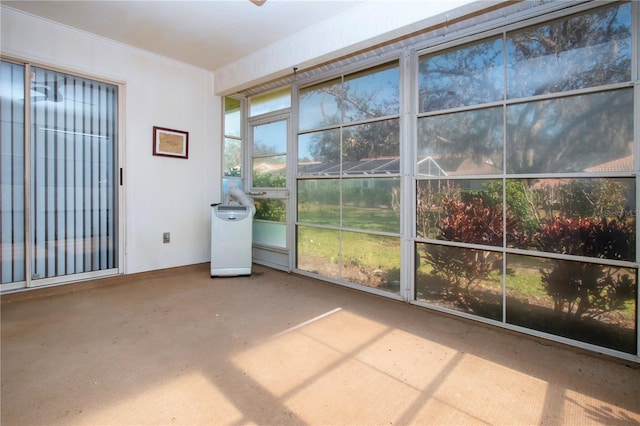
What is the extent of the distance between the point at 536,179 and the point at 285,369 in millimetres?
2287

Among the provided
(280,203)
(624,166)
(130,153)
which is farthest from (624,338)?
(130,153)

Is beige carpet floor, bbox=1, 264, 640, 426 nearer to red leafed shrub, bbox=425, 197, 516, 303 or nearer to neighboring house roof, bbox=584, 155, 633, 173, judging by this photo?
red leafed shrub, bbox=425, 197, 516, 303

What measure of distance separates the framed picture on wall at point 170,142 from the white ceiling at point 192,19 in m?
0.98

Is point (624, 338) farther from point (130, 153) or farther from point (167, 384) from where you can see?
point (130, 153)

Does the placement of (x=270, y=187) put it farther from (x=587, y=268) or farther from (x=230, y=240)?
(x=587, y=268)

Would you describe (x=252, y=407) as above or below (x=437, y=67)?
below

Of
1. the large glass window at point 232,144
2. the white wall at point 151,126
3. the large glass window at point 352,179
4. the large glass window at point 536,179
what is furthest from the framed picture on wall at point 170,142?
the large glass window at point 536,179

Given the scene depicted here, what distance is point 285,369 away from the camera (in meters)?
2.00

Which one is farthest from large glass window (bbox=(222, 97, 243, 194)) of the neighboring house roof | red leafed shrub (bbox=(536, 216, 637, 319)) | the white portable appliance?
the neighboring house roof

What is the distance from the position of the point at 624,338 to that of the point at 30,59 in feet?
18.2

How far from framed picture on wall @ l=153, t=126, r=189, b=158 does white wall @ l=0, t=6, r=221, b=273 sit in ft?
0.22

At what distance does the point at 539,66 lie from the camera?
8.09ft

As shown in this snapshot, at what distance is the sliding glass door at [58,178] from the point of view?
319 cm

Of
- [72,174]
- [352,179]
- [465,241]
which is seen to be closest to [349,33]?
[352,179]
